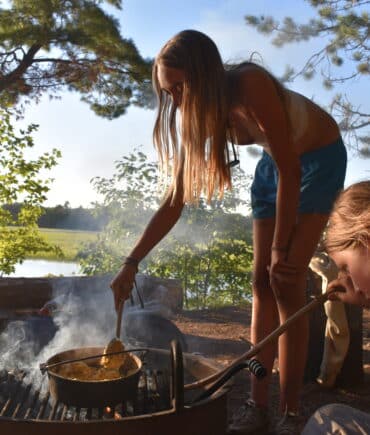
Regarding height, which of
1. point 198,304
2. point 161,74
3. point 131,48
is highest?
point 131,48

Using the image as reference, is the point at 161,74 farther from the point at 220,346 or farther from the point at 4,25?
the point at 4,25

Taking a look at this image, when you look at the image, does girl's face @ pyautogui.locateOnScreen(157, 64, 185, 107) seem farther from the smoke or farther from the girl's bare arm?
the smoke

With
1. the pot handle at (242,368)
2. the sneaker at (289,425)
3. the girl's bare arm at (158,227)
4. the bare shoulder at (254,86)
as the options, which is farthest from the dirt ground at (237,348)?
the bare shoulder at (254,86)

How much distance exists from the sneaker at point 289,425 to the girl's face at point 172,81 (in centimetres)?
128

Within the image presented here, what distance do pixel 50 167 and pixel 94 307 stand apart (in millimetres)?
2285

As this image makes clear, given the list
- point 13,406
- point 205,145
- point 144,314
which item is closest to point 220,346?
point 144,314

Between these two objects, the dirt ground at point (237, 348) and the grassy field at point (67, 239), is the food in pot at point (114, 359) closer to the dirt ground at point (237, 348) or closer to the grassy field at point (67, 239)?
the dirt ground at point (237, 348)

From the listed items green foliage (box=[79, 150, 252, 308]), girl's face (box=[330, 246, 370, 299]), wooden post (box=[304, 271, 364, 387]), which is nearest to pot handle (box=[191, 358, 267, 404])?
girl's face (box=[330, 246, 370, 299])

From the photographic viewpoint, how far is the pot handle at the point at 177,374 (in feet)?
4.35

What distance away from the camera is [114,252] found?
5637 millimetres

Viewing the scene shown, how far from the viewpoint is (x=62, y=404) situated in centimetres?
180

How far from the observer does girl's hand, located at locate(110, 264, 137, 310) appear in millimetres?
1925

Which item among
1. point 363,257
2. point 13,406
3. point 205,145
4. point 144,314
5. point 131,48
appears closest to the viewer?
point 363,257

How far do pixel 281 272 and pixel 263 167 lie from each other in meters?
0.55
